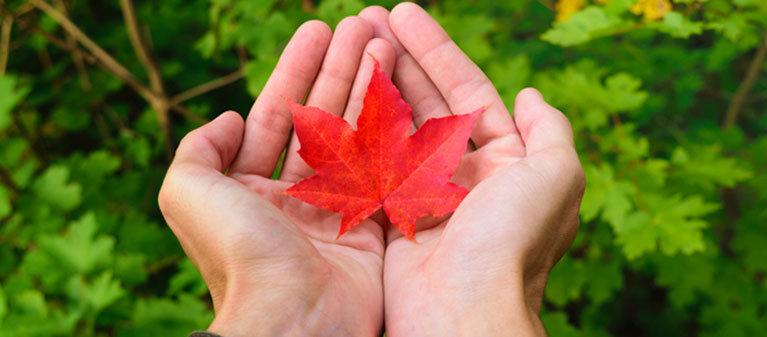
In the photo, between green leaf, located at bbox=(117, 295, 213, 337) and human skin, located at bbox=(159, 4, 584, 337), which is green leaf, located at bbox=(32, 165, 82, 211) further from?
human skin, located at bbox=(159, 4, 584, 337)

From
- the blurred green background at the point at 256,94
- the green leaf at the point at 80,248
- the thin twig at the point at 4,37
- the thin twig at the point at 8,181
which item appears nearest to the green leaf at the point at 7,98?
the blurred green background at the point at 256,94

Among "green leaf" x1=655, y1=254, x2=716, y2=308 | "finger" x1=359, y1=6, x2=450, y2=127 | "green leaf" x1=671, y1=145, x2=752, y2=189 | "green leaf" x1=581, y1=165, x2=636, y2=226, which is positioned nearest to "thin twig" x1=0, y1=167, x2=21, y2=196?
"finger" x1=359, y1=6, x2=450, y2=127

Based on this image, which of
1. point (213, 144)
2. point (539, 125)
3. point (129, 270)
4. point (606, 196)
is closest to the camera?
point (213, 144)

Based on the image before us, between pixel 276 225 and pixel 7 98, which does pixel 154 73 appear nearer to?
pixel 7 98

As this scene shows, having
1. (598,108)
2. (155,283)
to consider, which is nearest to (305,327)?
(598,108)

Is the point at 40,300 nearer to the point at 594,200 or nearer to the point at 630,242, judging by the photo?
the point at 594,200

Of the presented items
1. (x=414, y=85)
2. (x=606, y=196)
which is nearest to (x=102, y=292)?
(x=414, y=85)

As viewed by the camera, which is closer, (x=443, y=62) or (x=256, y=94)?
(x=443, y=62)

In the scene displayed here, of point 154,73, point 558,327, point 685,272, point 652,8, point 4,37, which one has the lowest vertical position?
point 685,272

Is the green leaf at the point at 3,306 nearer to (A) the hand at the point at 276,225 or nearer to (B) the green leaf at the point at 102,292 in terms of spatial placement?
(B) the green leaf at the point at 102,292
